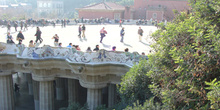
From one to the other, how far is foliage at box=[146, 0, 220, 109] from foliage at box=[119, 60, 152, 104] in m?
1.76

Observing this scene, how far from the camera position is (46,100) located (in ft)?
57.5

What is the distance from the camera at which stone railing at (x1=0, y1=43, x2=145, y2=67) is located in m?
13.6

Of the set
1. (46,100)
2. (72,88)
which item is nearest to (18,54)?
(46,100)

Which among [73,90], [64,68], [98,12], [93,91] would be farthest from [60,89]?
[98,12]

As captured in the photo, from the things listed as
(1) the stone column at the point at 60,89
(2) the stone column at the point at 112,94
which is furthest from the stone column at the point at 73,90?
(1) the stone column at the point at 60,89

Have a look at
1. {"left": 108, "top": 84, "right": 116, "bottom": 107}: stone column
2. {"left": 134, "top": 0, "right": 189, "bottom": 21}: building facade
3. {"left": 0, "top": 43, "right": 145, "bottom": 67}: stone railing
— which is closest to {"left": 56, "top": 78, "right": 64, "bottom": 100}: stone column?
{"left": 108, "top": 84, "right": 116, "bottom": 107}: stone column

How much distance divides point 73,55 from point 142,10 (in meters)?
38.4

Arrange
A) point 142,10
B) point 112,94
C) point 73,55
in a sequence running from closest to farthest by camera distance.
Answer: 1. point 73,55
2. point 112,94
3. point 142,10

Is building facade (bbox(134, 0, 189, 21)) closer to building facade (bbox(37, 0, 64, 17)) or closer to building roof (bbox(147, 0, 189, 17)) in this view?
building roof (bbox(147, 0, 189, 17))

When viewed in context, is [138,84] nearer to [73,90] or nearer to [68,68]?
[68,68]

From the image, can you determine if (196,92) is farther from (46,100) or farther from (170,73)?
(46,100)

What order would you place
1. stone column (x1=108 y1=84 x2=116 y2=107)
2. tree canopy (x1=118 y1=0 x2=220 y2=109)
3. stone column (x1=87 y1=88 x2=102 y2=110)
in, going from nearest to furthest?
tree canopy (x1=118 y1=0 x2=220 y2=109), stone column (x1=87 y1=88 x2=102 y2=110), stone column (x1=108 y1=84 x2=116 y2=107)

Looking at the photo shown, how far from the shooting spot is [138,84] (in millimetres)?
9070

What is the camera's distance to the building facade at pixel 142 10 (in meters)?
48.7
